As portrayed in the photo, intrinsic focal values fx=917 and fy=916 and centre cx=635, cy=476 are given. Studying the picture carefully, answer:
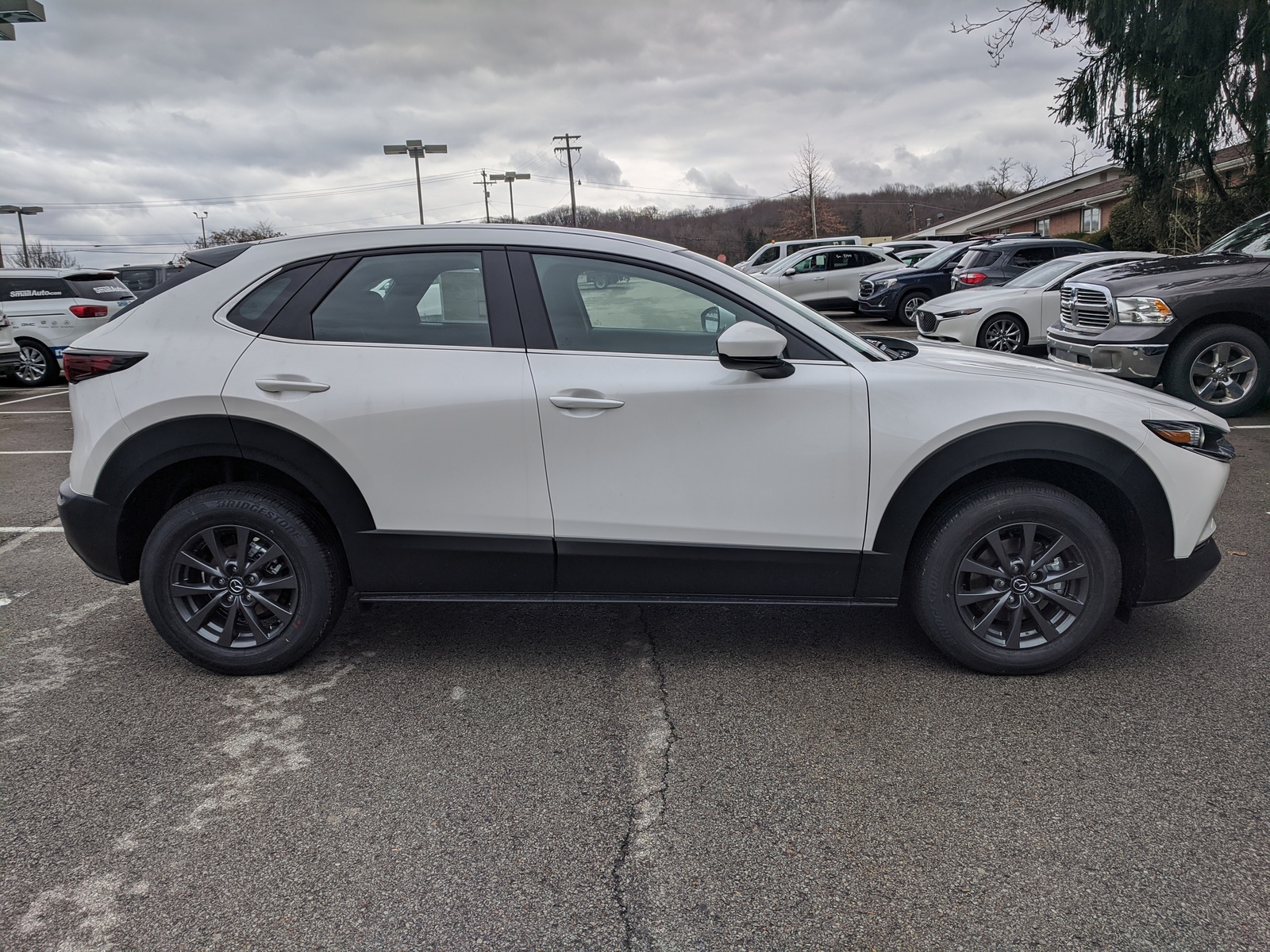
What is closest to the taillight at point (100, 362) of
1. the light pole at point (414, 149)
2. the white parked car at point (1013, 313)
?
the white parked car at point (1013, 313)

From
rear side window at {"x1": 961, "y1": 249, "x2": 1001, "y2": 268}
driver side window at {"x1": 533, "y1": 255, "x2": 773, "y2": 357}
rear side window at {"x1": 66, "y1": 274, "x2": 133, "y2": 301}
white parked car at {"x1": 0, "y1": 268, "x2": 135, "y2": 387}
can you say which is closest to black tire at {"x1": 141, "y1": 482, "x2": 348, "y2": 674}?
driver side window at {"x1": 533, "y1": 255, "x2": 773, "y2": 357}

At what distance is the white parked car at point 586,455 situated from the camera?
133 inches

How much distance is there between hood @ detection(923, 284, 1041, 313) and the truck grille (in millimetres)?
3182

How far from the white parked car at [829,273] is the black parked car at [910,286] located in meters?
1.30

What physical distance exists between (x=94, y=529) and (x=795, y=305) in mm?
2892

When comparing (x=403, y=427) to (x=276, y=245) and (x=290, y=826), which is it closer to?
(x=276, y=245)

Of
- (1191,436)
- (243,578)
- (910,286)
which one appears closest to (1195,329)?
(1191,436)

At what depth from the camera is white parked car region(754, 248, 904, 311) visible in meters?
20.8

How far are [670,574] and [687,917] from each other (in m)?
1.40

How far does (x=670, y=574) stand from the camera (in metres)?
3.46

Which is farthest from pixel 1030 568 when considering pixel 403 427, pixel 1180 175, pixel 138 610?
pixel 1180 175

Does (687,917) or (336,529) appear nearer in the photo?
(687,917)

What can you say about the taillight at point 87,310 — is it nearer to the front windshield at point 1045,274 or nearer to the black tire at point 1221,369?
the front windshield at point 1045,274

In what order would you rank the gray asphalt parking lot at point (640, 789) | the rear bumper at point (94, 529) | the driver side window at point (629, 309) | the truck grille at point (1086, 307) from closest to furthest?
the gray asphalt parking lot at point (640, 789) < the driver side window at point (629, 309) < the rear bumper at point (94, 529) < the truck grille at point (1086, 307)
